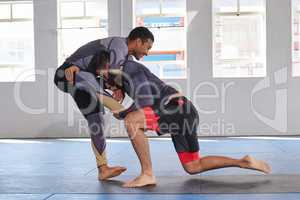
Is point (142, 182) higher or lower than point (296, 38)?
lower

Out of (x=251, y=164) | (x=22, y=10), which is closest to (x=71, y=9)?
(x=22, y=10)

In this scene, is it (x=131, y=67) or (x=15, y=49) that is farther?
(x=15, y=49)

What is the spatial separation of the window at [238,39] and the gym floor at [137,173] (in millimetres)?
2086

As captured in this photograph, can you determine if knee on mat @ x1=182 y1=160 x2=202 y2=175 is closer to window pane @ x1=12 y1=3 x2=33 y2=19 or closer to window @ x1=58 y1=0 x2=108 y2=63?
window @ x1=58 y1=0 x2=108 y2=63

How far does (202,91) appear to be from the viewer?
24.8ft

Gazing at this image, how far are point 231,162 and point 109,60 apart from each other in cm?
111

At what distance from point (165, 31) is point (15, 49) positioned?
267 cm

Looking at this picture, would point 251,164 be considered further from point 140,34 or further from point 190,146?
point 140,34

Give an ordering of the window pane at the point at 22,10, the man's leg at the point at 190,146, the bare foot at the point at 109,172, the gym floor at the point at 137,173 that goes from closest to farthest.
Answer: the gym floor at the point at 137,173 → the man's leg at the point at 190,146 → the bare foot at the point at 109,172 → the window pane at the point at 22,10

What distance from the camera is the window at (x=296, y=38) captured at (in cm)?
756

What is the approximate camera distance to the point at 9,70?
8.15 metres

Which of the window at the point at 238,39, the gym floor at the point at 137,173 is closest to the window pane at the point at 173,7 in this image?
the window at the point at 238,39

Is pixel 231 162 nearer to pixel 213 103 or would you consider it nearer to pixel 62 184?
pixel 62 184

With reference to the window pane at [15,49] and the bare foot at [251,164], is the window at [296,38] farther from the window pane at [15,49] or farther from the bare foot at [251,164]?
the bare foot at [251,164]
